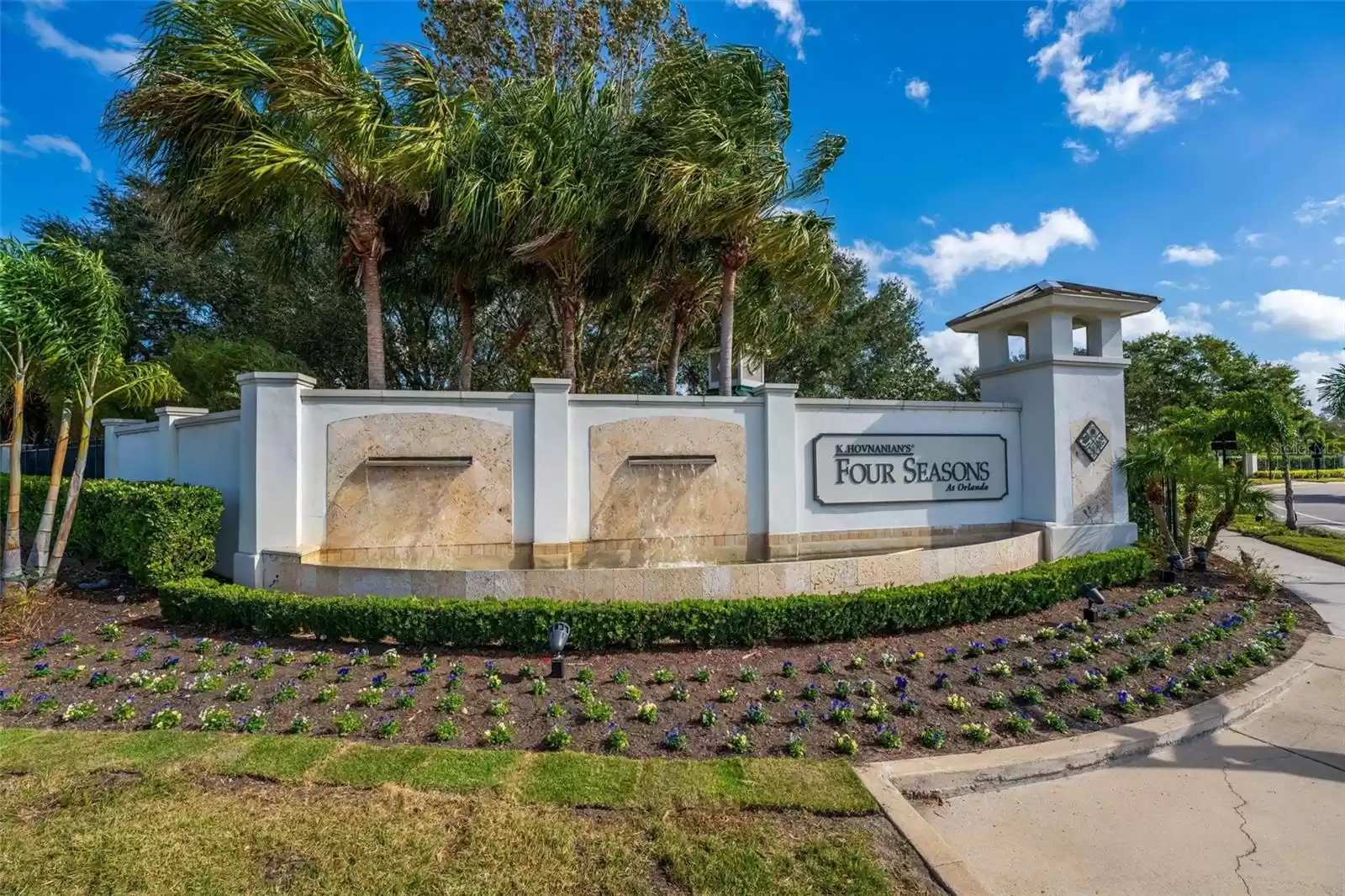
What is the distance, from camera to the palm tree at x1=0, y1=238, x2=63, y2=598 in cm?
683

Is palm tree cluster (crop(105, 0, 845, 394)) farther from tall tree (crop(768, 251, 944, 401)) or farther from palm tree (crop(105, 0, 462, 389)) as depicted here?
tall tree (crop(768, 251, 944, 401))

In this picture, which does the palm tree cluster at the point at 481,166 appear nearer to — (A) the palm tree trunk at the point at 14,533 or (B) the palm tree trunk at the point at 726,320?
(B) the palm tree trunk at the point at 726,320

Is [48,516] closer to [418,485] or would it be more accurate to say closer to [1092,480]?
[418,485]

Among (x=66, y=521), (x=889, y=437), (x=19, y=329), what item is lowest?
(x=66, y=521)

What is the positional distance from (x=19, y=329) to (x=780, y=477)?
940 cm

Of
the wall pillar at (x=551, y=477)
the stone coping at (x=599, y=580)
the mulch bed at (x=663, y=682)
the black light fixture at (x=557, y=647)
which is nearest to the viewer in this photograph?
the mulch bed at (x=663, y=682)

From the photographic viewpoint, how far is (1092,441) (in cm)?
1023

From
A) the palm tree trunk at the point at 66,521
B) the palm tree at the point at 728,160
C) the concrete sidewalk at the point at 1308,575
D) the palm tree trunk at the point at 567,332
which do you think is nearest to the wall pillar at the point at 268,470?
the palm tree trunk at the point at 66,521

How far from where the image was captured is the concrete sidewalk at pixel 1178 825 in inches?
126

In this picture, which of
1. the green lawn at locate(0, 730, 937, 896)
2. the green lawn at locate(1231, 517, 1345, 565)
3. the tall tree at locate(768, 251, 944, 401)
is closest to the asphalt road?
the green lawn at locate(1231, 517, 1345, 565)

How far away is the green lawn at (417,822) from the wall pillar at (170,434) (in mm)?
6861

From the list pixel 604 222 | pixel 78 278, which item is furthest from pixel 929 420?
pixel 78 278

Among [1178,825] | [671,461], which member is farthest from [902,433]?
[1178,825]

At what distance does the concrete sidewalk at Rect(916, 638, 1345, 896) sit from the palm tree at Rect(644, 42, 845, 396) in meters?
7.33
